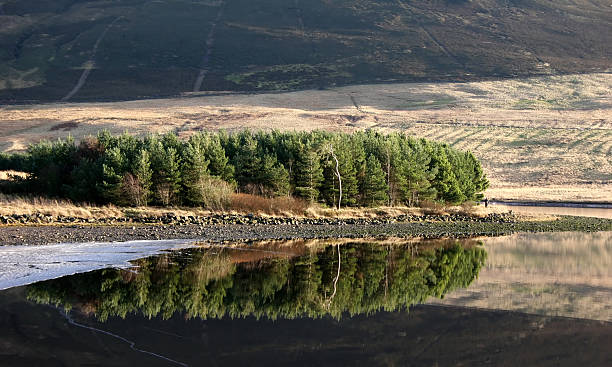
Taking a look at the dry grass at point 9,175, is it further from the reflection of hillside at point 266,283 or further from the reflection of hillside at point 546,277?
the reflection of hillside at point 546,277

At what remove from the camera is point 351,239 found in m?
34.4

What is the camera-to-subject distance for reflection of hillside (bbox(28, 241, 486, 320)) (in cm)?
1789

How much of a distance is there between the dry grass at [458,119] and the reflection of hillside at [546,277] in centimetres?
4019

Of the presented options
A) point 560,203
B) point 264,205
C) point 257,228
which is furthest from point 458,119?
point 257,228

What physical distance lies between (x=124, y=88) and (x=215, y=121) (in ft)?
188

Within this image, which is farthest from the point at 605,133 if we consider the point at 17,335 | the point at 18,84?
the point at 18,84

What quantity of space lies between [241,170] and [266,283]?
2625 centimetres

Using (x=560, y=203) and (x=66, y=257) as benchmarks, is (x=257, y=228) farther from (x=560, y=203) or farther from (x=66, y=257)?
(x=560, y=203)

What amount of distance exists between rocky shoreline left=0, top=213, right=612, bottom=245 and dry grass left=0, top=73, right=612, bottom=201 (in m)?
30.4

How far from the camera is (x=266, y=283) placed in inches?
845

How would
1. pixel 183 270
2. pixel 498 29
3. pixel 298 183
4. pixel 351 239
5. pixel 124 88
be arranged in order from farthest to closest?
pixel 498 29
pixel 124 88
pixel 298 183
pixel 351 239
pixel 183 270

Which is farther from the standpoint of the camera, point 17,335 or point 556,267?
point 556,267

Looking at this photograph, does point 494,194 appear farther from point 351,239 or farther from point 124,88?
point 124,88

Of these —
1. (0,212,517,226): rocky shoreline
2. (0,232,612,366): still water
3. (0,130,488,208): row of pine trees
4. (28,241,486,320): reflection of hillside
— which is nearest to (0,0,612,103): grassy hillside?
(0,130,488,208): row of pine trees
